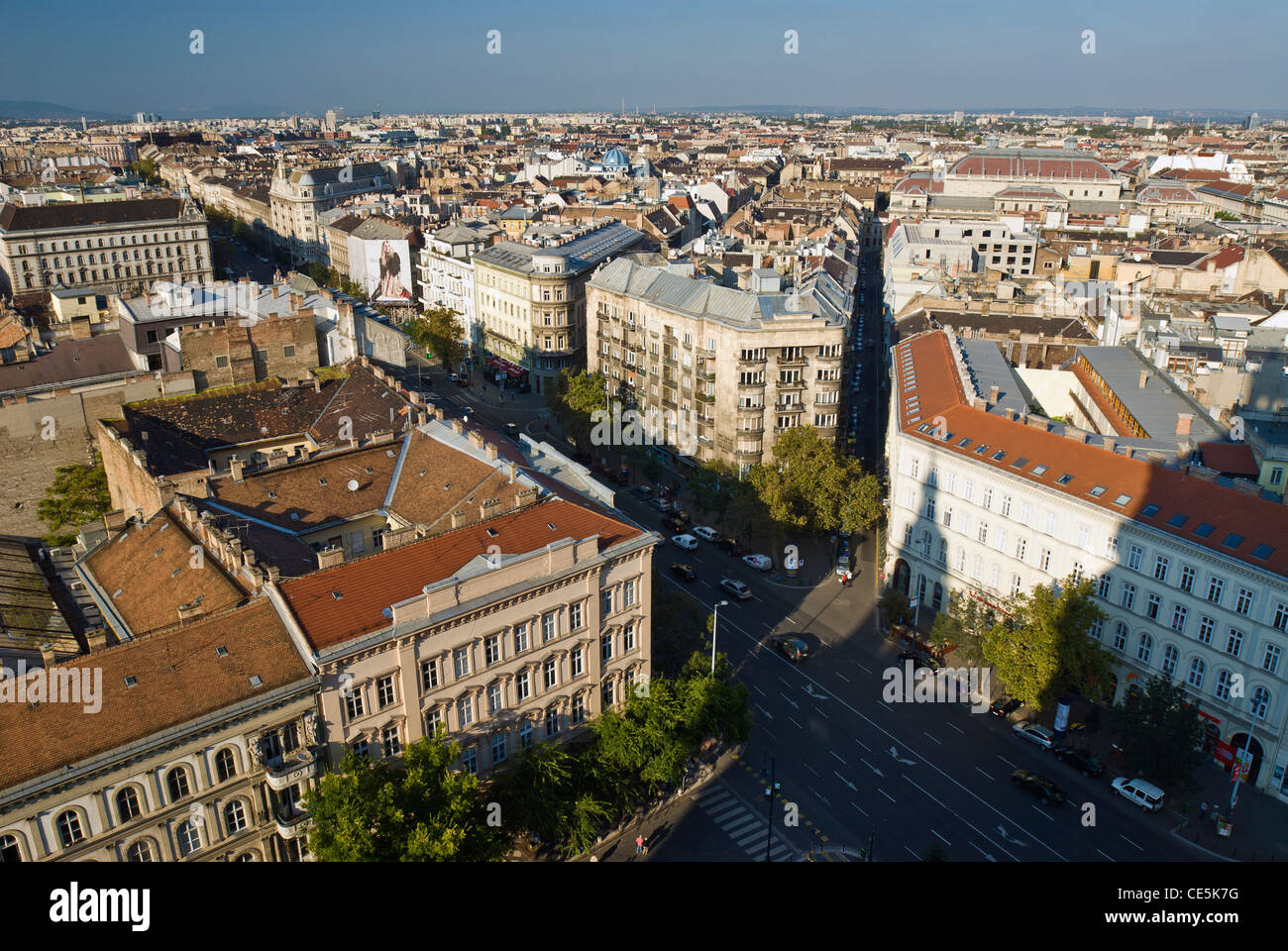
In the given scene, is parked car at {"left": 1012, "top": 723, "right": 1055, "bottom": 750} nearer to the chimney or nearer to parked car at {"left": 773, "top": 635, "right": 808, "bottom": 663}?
parked car at {"left": 773, "top": 635, "right": 808, "bottom": 663}

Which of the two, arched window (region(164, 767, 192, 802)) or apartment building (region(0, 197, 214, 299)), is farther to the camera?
apartment building (region(0, 197, 214, 299))

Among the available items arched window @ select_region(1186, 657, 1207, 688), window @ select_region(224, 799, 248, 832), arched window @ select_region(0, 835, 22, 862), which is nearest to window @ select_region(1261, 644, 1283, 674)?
arched window @ select_region(1186, 657, 1207, 688)

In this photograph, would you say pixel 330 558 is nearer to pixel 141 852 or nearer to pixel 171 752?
pixel 171 752

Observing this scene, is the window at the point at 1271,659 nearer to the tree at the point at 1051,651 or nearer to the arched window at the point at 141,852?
the tree at the point at 1051,651

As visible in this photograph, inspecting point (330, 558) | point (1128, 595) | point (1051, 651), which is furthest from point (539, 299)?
point (1128, 595)

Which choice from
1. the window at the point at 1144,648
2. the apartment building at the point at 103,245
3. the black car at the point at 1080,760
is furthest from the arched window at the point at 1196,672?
the apartment building at the point at 103,245

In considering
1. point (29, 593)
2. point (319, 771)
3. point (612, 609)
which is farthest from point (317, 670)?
point (29, 593)
